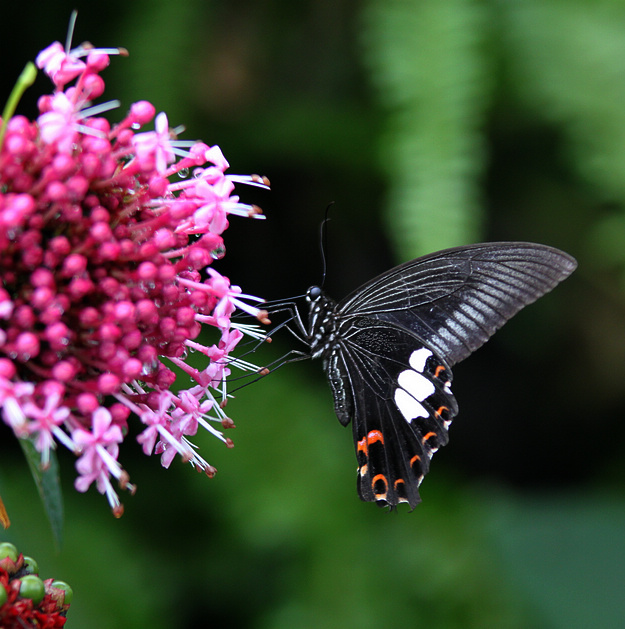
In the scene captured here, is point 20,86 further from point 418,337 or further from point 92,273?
point 418,337

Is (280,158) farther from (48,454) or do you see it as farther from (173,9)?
(48,454)

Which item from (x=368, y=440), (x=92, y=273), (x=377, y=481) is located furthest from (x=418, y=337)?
(x=92, y=273)

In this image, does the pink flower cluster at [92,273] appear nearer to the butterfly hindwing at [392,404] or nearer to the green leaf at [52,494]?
the green leaf at [52,494]

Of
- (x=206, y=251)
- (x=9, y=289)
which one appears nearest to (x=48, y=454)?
(x=9, y=289)

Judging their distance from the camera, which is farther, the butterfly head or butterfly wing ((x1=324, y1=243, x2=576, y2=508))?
the butterfly head

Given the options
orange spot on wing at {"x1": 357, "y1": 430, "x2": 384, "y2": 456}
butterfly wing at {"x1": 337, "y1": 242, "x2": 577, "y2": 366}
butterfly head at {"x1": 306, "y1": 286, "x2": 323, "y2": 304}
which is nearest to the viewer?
butterfly wing at {"x1": 337, "y1": 242, "x2": 577, "y2": 366}

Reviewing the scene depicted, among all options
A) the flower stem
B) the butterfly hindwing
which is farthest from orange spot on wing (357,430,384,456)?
the flower stem

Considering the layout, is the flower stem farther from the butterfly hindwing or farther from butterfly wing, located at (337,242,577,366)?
the butterfly hindwing
